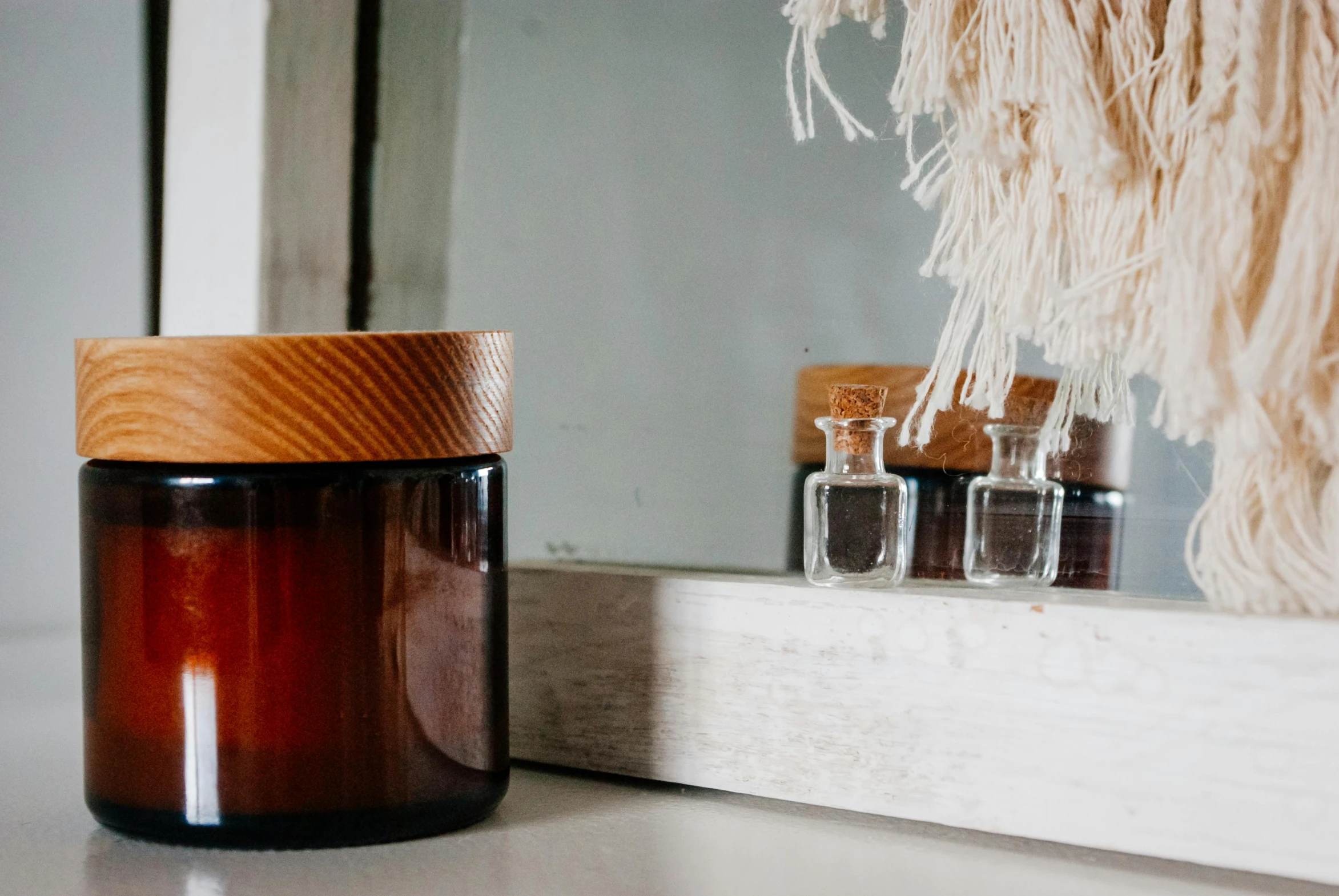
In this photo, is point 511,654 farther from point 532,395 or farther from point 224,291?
point 224,291

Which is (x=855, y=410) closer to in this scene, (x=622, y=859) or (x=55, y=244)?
(x=622, y=859)

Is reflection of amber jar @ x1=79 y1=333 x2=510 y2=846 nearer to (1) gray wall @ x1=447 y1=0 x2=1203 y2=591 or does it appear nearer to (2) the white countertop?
(2) the white countertop

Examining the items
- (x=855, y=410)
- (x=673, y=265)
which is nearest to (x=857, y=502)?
(x=855, y=410)

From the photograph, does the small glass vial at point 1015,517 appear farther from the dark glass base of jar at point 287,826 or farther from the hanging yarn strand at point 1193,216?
the dark glass base of jar at point 287,826

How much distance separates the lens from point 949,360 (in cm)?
55

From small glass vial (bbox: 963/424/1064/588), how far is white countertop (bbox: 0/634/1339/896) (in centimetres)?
12

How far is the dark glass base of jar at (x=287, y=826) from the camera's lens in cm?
44

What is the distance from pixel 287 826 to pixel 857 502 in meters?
0.28

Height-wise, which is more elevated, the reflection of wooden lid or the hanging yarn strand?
the hanging yarn strand

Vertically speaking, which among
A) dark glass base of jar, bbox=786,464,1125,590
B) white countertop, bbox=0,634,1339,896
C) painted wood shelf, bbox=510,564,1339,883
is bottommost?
white countertop, bbox=0,634,1339,896

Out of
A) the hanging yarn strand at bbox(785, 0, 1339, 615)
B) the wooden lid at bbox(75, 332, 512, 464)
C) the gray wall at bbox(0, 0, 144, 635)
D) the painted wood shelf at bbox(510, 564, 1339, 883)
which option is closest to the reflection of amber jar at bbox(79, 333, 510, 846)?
the wooden lid at bbox(75, 332, 512, 464)

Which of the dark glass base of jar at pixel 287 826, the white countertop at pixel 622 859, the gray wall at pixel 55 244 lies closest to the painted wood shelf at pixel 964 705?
the white countertop at pixel 622 859

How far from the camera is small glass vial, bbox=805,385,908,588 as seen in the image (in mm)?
546

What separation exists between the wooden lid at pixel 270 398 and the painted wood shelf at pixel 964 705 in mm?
161
